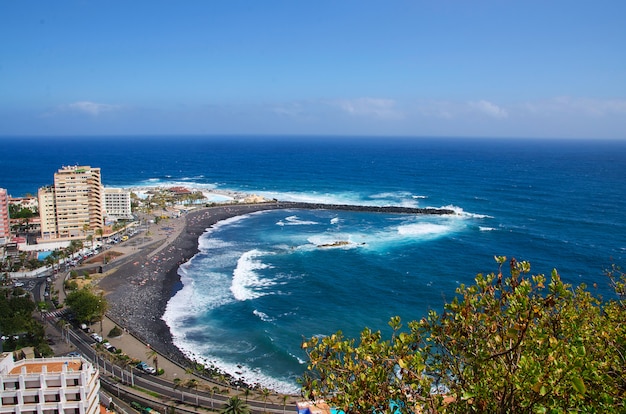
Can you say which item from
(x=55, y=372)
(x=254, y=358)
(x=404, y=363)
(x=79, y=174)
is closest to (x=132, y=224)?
(x=79, y=174)

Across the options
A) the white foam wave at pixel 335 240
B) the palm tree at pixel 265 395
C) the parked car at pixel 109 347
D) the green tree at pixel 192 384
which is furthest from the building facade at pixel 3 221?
the palm tree at pixel 265 395

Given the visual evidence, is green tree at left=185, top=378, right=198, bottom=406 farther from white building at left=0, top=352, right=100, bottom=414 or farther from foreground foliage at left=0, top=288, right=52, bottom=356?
foreground foliage at left=0, top=288, right=52, bottom=356

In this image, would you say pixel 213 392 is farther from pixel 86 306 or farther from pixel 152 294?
pixel 152 294

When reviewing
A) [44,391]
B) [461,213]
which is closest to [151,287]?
[44,391]

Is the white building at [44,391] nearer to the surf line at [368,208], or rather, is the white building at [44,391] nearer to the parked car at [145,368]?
the parked car at [145,368]

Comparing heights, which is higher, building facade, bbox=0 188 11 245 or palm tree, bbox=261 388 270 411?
building facade, bbox=0 188 11 245

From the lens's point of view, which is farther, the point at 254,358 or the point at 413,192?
the point at 413,192

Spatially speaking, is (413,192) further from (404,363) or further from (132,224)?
(404,363)

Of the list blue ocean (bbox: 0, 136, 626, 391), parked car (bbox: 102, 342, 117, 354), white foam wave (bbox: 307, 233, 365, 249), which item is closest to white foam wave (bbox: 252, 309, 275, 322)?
blue ocean (bbox: 0, 136, 626, 391)
